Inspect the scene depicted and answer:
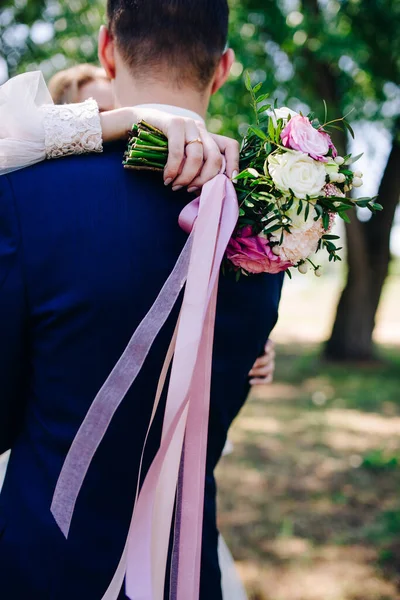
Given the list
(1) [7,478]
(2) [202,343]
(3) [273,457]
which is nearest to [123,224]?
(2) [202,343]

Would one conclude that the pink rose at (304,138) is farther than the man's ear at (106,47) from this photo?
No

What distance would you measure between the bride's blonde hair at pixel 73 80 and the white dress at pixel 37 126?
1902 millimetres

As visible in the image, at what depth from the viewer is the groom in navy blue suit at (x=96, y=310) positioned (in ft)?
4.21

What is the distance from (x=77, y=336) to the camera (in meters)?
1.32

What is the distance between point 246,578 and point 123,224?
3.11 meters

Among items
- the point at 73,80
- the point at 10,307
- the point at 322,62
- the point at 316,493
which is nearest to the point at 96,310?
the point at 10,307

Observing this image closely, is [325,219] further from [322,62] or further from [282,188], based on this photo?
[322,62]

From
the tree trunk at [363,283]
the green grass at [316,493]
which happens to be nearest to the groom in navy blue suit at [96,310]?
the green grass at [316,493]

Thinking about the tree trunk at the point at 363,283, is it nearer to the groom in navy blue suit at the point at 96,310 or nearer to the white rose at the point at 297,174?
the groom in navy blue suit at the point at 96,310

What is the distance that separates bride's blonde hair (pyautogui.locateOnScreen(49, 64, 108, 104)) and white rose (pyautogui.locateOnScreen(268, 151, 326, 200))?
2.15 meters

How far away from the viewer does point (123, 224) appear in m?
1.31

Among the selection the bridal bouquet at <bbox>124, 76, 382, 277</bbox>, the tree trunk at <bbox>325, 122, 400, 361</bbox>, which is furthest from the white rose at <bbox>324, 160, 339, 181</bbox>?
the tree trunk at <bbox>325, 122, 400, 361</bbox>

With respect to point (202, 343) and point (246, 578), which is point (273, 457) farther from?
point (202, 343)

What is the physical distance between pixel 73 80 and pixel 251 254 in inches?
89.1
